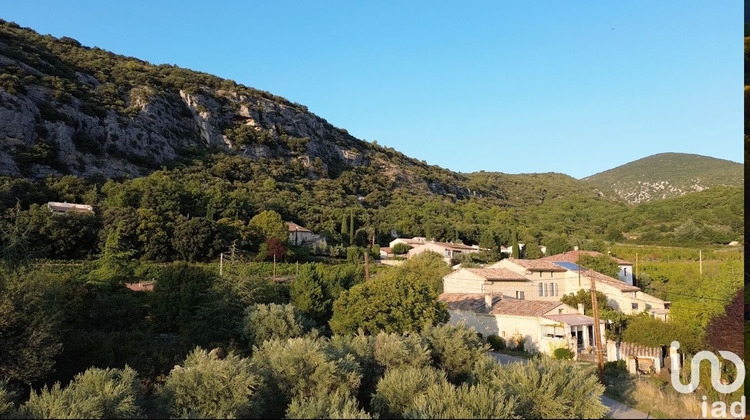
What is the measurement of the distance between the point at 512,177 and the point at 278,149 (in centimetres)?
8026

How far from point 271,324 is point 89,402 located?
458 inches

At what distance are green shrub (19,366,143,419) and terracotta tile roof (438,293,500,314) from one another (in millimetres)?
20620

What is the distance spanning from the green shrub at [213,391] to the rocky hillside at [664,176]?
294 feet

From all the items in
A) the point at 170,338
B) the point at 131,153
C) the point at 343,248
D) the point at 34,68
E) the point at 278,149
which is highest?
the point at 34,68

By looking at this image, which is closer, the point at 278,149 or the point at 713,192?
the point at 713,192

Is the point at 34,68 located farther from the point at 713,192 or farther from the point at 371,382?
the point at 713,192

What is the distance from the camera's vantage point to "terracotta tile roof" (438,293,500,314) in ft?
95.2

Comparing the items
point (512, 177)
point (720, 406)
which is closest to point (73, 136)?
point (720, 406)

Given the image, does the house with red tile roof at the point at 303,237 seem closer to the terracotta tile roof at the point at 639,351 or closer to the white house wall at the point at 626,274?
the white house wall at the point at 626,274

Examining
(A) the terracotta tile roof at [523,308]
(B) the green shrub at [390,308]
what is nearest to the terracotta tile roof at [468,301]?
(A) the terracotta tile roof at [523,308]

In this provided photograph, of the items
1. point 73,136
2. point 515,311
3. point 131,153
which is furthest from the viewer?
point 131,153

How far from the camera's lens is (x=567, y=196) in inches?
4220

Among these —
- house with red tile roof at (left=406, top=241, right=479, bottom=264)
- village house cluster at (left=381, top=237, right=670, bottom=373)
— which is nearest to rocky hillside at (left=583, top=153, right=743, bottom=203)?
house with red tile roof at (left=406, top=241, right=479, bottom=264)

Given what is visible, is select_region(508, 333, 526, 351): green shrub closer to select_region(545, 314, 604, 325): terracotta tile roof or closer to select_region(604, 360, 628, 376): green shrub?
select_region(545, 314, 604, 325): terracotta tile roof
